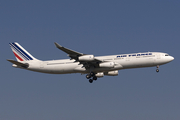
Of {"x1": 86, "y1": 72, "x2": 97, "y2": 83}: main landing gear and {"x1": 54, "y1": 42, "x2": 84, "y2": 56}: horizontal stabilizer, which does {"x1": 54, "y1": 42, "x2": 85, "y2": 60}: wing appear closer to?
{"x1": 54, "y1": 42, "x2": 84, "y2": 56}: horizontal stabilizer

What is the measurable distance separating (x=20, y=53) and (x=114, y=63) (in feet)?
70.4

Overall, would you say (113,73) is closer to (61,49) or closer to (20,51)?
(61,49)

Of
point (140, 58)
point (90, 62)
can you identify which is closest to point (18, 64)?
point (90, 62)

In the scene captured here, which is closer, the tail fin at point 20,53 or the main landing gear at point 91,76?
the main landing gear at point 91,76

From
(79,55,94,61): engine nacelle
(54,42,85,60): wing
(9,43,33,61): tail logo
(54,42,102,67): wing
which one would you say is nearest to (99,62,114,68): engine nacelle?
(54,42,102,67): wing

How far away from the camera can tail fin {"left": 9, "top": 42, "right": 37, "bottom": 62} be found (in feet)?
211

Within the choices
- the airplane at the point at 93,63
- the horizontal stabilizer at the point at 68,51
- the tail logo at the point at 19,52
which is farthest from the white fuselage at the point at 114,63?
the tail logo at the point at 19,52

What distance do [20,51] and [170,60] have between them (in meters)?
31.8

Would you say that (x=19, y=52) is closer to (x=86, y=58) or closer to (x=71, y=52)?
(x=71, y=52)

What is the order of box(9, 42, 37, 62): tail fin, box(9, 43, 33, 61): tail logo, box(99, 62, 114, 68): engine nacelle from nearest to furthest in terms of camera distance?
box(99, 62, 114, 68): engine nacelle < box(9, 42, 37, 62): tail fin < box(9, 43, 33, 61): tail logo

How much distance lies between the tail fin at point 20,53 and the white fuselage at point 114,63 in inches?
180

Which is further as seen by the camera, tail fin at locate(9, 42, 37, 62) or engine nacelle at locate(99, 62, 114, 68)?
tail fin at locate(9, 42, 37, 62)

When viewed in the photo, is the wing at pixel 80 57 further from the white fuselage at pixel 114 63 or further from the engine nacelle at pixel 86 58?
the white fuselage at pixel 114 63

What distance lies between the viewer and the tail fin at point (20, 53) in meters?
64.4
